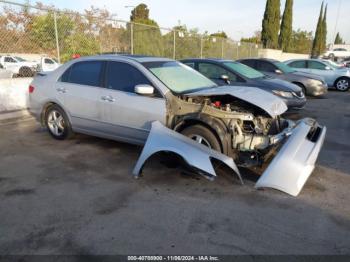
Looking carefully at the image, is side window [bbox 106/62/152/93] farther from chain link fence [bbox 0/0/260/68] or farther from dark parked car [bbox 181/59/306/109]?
chain link fence [bbox 0/0/260/68]

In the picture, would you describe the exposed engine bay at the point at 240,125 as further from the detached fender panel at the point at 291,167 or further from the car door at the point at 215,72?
the car door at the point at 215,72

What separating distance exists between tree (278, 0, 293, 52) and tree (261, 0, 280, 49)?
7.77ft

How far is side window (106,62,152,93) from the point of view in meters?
5.02

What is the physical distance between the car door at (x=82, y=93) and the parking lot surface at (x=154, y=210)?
2.13 feet

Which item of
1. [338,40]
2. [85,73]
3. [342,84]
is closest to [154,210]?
[85,73]

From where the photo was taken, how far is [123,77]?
5.19m

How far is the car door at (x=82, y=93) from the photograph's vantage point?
5438mm

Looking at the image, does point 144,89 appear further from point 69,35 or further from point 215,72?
point 69,35

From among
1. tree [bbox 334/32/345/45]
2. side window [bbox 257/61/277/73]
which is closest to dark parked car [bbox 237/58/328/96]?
side window [bbox 257/61/277/73]

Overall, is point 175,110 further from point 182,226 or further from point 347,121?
point 347,121

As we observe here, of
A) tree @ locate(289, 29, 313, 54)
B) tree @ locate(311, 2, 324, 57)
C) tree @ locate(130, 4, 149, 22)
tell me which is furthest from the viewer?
tree @ locate(289, 29, 313, 54)

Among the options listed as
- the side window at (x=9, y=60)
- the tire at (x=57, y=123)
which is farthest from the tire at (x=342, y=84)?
the side window at (x=9, y=60)

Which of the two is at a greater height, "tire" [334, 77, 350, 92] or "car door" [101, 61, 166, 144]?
"car door" [101, 61, 166, 144]

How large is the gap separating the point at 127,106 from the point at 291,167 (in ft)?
8.54
